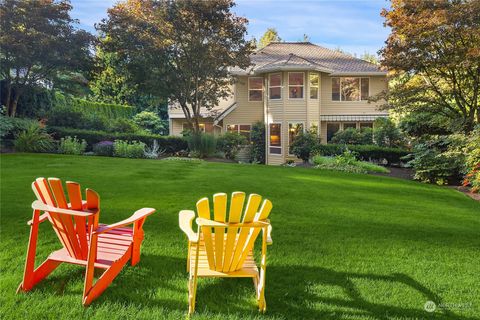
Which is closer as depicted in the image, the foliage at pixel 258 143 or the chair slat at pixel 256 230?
the chair slat at pixel 256 230

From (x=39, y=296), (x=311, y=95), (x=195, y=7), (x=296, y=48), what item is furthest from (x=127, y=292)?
(x=296, y=48)

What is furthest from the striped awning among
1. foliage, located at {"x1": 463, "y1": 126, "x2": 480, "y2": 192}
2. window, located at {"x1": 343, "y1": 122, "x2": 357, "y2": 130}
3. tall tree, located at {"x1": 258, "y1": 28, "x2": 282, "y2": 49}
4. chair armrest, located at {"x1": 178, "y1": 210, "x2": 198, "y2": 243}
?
chair armrest, located at {"x1": 178, "y1": 210, "x2": 198, "y2": 243}

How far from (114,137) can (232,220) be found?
13.7m

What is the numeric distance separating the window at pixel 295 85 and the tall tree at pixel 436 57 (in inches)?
236

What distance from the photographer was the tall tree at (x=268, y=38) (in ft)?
74.8

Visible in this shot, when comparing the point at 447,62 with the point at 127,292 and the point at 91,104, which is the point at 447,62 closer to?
the point at 127,292

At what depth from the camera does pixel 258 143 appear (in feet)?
62.7

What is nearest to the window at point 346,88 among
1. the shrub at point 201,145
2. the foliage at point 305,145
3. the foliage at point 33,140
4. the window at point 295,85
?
the window at point 295,85

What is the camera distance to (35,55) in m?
14.7

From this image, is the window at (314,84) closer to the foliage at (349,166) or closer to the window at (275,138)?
the window at (275,138)

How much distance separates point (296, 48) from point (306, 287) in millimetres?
20879

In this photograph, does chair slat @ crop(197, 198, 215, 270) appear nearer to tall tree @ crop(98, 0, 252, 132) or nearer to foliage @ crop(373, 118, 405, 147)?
tall tree @ crop(98, 0, 252, 132)

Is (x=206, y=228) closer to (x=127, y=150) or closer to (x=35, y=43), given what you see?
(x=127, y=150)

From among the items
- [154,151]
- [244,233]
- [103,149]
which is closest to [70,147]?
[103,149]
